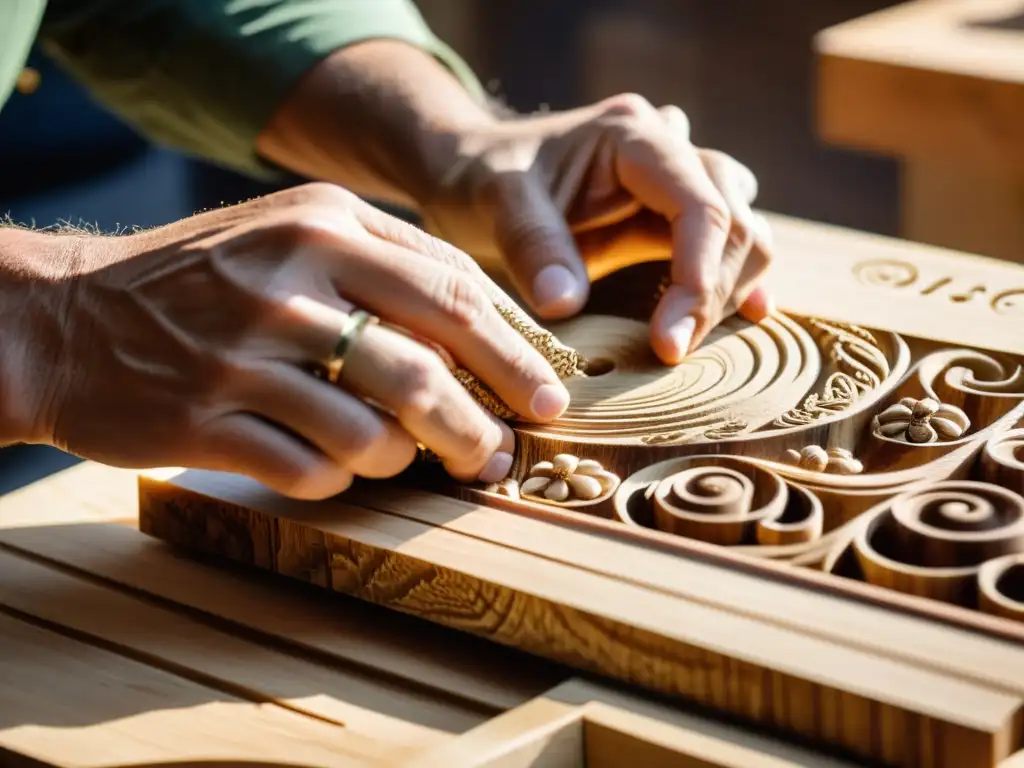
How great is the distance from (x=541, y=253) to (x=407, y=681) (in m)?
0.46

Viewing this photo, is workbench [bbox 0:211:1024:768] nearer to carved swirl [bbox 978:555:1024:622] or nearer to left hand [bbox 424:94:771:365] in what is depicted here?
carved swirl [bbox 978:555:1024:622]

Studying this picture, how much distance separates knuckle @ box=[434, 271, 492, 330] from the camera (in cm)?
96

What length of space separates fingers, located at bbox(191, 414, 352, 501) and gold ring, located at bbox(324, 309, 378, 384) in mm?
55

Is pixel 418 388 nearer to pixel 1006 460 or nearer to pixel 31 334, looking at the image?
pixel 31 334

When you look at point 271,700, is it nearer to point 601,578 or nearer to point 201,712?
point 201,712

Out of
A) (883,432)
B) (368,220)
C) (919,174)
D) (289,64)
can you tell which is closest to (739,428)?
(883,432)

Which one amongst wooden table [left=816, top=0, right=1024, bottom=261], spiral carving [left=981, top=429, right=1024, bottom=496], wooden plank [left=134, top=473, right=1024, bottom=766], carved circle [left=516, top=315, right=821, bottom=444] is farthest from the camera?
wooden table [left=816, top=0, right=1024, bottom=261]

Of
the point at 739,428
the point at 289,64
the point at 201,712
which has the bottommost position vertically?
the point at 201,712

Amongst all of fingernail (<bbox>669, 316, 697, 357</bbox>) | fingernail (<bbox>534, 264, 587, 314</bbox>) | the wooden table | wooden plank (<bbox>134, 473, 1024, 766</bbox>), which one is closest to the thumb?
fingernail (<bbox>534, 264, 587, 314</bbox>)

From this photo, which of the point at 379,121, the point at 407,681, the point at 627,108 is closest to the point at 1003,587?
the point at 407,681

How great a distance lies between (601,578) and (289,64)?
2.76 ft

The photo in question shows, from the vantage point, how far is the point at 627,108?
4.24ft

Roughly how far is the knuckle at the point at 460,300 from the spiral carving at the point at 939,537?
298mm

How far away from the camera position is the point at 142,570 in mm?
1014
